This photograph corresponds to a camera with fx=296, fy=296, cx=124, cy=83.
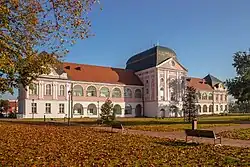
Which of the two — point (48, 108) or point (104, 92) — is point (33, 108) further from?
point (104, 92)

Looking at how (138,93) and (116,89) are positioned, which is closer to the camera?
(116,89)

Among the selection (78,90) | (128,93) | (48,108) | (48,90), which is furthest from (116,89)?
(48,108)

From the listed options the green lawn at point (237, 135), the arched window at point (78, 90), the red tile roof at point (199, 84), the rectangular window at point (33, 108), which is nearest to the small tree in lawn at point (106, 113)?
the green lawn at point (237, 135)

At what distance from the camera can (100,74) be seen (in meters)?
66.9

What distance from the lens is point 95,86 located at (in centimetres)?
6362

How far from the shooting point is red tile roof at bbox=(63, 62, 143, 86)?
6247 cm

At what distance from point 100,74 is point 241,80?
113ft

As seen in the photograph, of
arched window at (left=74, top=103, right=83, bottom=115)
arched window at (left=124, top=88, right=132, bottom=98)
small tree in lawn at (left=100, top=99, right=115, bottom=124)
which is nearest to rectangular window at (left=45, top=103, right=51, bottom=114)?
arched window at (left=74, top=103, right=83, bottom=115)

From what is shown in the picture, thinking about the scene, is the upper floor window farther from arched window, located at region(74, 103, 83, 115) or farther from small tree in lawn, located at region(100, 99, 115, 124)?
small tree in lawn, located at region(100, 99, 115, 124)

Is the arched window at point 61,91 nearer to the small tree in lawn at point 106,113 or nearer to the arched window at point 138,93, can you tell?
the arched window at point 138,93

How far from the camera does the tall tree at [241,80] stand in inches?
1548

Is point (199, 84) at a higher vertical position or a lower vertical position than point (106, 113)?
higher

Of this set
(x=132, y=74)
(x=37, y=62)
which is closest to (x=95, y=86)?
(x=132, y=74)

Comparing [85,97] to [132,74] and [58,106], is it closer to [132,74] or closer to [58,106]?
[58,106]
